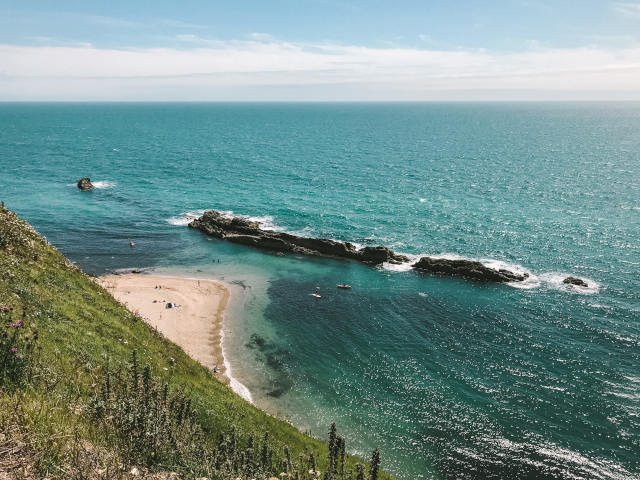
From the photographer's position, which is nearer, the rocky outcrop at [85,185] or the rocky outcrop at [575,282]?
the rocky outcrop at [575,282]

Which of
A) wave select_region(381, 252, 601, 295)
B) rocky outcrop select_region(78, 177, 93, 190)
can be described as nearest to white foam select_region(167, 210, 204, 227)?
rocky outcrop select_region(78, 177, 93, 190)

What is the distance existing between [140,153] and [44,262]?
469 feet

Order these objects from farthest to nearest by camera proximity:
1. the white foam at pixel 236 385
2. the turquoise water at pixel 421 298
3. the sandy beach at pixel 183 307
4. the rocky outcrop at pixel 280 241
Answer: the rocky outcrop at pixel 280 241 < the sandy beach at pixel 183 307 < the white foam at pixel 236 385 < the turquoise water at pixel 421 298

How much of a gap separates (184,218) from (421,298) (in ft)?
176

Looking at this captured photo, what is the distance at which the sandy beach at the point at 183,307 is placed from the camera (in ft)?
141

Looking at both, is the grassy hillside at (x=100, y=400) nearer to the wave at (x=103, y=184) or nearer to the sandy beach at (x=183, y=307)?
the sandy beach at (x=183, y=307)

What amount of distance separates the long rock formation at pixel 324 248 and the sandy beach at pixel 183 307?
16.3m

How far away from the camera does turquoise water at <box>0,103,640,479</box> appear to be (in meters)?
32.8

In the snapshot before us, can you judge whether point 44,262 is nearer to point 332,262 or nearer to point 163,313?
point 163,313

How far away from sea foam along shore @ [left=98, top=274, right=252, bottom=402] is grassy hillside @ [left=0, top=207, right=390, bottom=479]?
37.6 feet

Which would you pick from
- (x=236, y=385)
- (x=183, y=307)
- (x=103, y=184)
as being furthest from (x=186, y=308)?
(x=103, y=184)

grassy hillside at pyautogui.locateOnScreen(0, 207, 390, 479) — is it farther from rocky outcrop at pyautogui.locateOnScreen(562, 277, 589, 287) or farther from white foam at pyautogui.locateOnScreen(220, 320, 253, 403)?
rocky outcrop at pyautogui.locateOnScreen(562, 277, 589, 287)

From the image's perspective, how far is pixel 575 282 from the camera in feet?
185

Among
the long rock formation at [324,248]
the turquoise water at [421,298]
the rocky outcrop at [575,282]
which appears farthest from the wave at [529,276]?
the long rock formation at [324,248]
